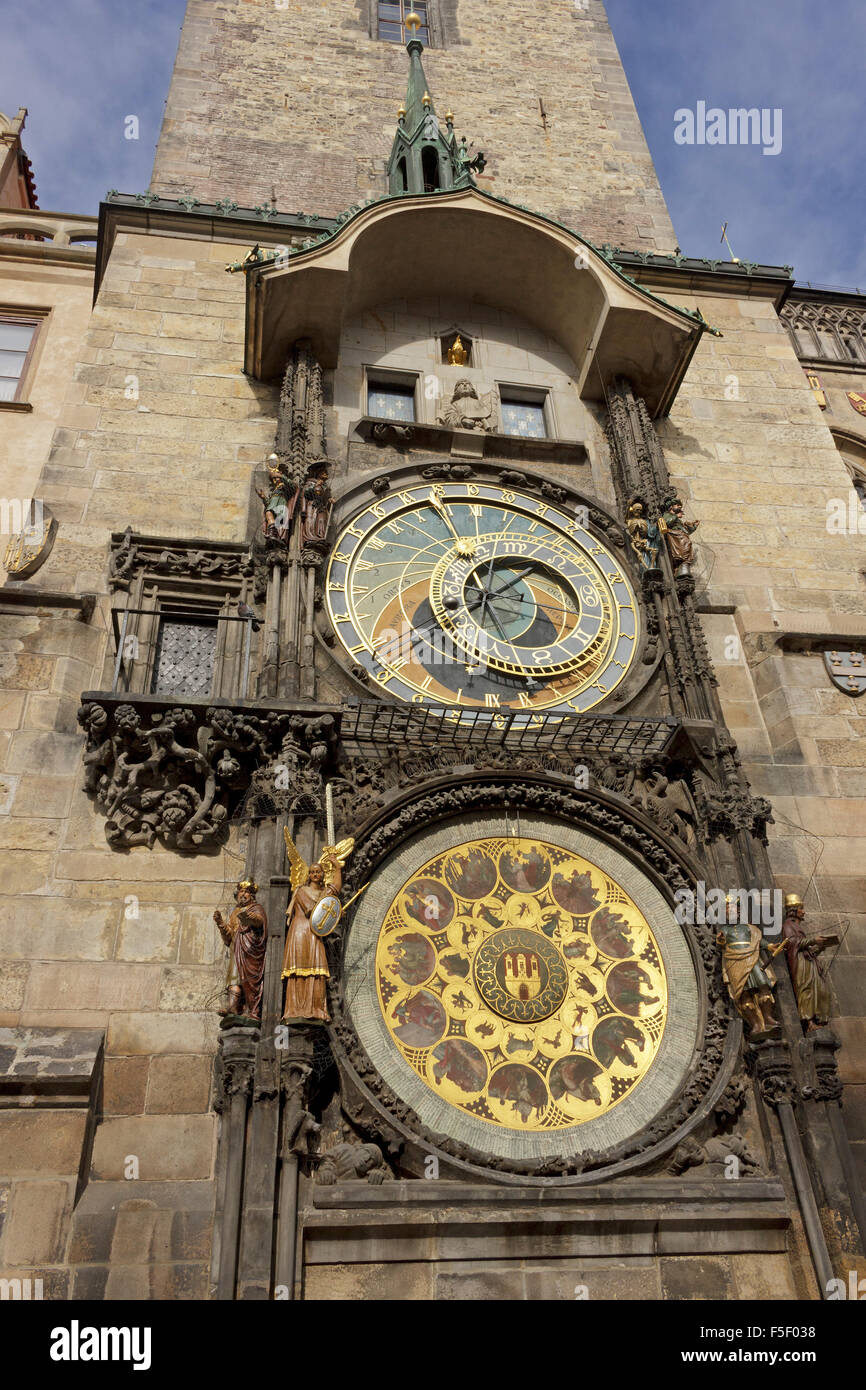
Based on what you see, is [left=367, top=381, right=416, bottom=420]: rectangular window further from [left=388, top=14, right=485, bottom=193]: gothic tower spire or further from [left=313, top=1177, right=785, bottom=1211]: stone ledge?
[left=313, top=1177, right=785, bottom=1211]: stone ledge

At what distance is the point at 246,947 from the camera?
7.13 m

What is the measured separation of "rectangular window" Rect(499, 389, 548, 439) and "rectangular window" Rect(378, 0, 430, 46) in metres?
9.12

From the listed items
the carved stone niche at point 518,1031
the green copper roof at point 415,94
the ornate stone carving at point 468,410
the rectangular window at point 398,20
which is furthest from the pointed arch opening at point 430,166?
the carved stone niche at point 518,1031

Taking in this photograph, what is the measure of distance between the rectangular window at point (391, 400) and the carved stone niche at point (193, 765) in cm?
431

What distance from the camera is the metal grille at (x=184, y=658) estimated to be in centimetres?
902

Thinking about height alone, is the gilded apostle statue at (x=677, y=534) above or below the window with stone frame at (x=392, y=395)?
below

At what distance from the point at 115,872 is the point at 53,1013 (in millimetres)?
1057

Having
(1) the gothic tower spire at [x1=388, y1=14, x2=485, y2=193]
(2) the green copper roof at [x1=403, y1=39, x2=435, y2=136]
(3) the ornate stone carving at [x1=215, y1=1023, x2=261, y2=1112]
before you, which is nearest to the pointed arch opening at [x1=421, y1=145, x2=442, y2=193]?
(1) the gothic tower spire at [x1=388, y1=14, x2=485, y2=193]

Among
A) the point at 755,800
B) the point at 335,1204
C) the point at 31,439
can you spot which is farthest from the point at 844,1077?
the point at 31,439

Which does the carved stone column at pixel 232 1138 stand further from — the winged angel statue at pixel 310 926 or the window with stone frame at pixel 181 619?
the window with stone frame at pixel 181 619

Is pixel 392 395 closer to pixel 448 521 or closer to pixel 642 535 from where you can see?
pixel 448 521

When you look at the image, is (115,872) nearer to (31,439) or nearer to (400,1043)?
(400,1043)

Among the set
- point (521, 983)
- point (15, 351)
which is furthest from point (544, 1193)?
point (15, 351)

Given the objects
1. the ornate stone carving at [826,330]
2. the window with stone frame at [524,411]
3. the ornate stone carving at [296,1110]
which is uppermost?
the ornate stone carving at [826,330]
